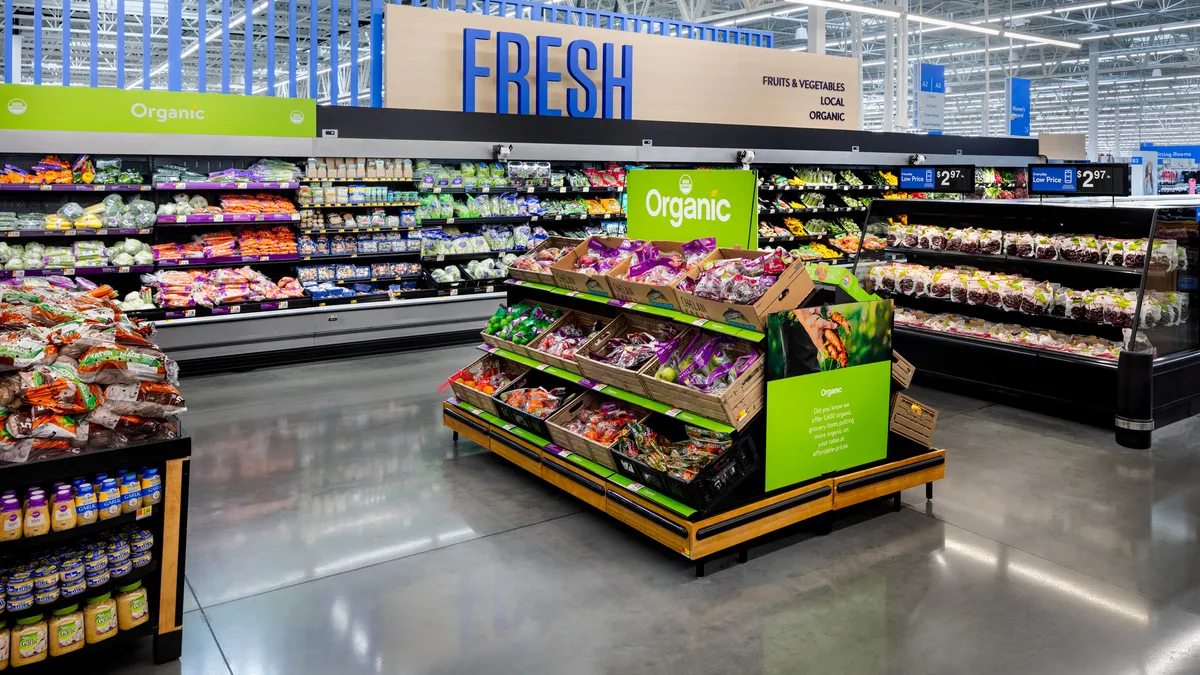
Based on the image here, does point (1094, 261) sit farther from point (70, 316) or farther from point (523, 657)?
point (70, 316)

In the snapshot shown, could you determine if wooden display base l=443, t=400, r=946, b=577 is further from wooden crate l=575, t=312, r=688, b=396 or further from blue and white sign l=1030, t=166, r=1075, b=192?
blue and white sign l=1030, t=166, r=1075, b=192

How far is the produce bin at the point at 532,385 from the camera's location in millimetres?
4941

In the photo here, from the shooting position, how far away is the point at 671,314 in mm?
4441

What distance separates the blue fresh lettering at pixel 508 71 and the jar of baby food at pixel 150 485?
23.0 ft

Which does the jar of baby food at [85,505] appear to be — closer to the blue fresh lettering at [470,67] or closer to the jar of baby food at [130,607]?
the jar of baby food at [130,607]

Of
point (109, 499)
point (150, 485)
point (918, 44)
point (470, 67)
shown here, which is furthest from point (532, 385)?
point (918, 44)

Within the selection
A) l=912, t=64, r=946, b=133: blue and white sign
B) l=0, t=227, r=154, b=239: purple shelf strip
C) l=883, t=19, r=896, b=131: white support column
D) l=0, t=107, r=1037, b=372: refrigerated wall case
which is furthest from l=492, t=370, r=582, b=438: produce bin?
l=912, t=64, r=946, b=133: blue and white sign

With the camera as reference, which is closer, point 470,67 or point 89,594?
point 89,594

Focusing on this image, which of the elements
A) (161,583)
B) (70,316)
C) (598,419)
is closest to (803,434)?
(598,419)

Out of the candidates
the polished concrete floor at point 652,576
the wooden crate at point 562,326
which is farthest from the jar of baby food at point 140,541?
the wooden crate at point 562,326

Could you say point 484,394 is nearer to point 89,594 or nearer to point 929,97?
point 89,594

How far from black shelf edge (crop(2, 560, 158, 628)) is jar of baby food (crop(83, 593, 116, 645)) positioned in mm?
24

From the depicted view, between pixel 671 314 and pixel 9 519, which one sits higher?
pixel 671 314

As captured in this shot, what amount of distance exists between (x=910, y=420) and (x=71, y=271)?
262 inches
